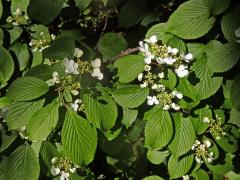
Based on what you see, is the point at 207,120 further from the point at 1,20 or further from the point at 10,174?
the point at 1,20

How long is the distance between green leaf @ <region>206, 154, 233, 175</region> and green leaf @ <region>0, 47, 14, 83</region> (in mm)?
1041

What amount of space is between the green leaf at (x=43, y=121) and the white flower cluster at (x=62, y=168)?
23 centimetres

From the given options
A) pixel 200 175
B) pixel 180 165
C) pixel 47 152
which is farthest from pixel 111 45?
pixel 200 175

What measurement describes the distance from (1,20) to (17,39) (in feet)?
0.42

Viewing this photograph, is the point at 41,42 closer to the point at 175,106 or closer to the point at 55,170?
the point at 55,170

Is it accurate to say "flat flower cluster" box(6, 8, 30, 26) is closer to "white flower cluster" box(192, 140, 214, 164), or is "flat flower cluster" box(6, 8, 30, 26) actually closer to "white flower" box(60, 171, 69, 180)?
"white flower" box(60, 171, 69, 180)

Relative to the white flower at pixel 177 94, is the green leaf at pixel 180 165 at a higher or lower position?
lower

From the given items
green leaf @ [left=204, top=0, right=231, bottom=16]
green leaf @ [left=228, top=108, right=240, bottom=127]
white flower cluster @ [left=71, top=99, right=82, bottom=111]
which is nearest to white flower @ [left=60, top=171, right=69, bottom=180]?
white flower cluster @ [left=71, top=99, right=82, bottom=111]

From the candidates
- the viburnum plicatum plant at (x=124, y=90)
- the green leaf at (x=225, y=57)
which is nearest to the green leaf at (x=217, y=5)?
the viburnum plicatum plant at (x=124, y=90)

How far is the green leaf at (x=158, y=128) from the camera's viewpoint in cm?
154

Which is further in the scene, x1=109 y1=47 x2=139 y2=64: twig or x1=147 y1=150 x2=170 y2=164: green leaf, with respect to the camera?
x1=147 y1=150 x2=170 y2=164: green leaf

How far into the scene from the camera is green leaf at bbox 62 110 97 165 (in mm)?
1431

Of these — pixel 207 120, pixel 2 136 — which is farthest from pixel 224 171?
pixel 2 136

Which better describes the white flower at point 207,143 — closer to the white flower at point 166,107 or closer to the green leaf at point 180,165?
the green leaf at point 180,165
